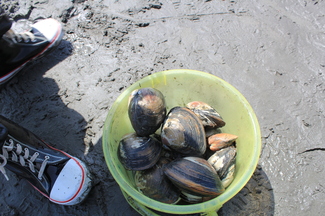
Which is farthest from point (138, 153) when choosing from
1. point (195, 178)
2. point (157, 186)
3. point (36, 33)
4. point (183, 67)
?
point (36, 33)

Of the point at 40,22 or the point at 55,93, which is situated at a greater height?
the point at 40,22

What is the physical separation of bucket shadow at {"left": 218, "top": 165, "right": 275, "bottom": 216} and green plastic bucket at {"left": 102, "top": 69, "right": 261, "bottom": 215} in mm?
213

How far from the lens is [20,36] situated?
6.33 ft

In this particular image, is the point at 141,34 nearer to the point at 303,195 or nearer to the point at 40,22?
the point at 40,22

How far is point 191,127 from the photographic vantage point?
1.29 meters

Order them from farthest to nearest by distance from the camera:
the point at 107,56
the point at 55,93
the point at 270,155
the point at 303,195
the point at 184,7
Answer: the point at 184,7 → the point at 107,56 → the point at 55,93 → the point at 270,155 → the point at 303,195

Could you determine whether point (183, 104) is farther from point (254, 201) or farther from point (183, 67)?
point (254, 201)

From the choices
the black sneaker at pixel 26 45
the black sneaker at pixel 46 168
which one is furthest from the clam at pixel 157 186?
the black sneaker at pixel 26 45

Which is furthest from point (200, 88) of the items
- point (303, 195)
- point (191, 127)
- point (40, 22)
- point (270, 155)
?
point (40, 22)

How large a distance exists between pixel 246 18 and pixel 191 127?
156 cm

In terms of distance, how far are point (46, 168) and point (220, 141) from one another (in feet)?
3.49


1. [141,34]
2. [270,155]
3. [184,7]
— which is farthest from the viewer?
[184,7]

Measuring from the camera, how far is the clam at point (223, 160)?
4.14 ft

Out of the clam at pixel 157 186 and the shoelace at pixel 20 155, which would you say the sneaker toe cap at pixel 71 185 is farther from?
the clam at pixel 157 186
